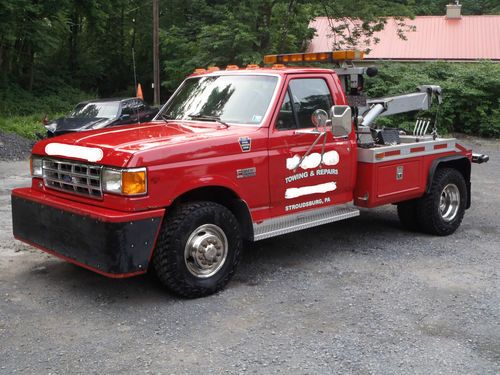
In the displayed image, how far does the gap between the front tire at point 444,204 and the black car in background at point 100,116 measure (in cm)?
950

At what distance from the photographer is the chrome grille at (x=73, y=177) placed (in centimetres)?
487

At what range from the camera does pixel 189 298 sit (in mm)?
5113

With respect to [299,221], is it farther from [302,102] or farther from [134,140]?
[134,140]

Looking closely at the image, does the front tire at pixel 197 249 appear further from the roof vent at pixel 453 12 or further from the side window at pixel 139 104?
the roof vent at pixel 453 12

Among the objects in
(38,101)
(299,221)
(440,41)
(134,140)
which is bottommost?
(299,221)

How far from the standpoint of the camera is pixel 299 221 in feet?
19.6

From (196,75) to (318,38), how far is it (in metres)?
28.1

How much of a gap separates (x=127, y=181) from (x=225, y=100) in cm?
182

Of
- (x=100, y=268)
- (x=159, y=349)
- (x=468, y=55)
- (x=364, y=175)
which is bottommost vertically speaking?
(x=159, y=349)

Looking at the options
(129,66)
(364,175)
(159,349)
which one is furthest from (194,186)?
(129,66)

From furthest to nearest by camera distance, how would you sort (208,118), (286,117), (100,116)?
(100,116) → (208,118) → (286,117)

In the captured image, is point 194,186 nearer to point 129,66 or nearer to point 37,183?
point 37,183

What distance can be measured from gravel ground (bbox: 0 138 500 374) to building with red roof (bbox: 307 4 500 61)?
25.6 m

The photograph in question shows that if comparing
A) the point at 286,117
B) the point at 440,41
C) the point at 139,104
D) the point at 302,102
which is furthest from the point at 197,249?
the point at 440,41
